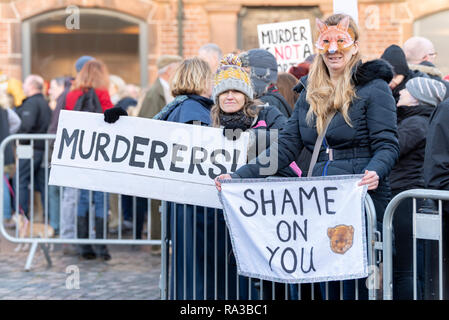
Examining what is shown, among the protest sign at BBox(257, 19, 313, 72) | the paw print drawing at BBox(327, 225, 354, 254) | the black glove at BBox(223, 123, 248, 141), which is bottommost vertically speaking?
the paw print drawing at BBox(327, 225, 354, 254)

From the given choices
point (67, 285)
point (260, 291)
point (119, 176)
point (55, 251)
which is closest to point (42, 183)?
point (55, 251)

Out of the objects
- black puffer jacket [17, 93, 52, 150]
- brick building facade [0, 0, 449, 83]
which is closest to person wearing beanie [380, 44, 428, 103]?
black puffer jacket [17, 93, 52, 150]

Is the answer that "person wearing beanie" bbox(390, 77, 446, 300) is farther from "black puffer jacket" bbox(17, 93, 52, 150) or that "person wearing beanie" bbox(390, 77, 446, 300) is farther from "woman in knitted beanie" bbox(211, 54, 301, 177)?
"black puffer jacket" bbox(17, 93, 52, 150)

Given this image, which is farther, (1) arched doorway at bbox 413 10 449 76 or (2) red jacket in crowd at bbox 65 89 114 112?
(1) arched doorway at bbox 413 10 449 76

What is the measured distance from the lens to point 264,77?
6.19 m

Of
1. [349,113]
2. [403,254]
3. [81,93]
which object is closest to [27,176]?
[81,93]

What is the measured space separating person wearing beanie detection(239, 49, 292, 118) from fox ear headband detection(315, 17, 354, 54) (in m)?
1.31

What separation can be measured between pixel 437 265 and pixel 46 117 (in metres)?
7.25

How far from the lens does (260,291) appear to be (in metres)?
5.32

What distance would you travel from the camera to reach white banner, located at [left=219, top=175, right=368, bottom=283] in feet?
15.1

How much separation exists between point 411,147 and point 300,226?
62.5 inches

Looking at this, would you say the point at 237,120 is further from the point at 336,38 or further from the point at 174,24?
the point at 174,24

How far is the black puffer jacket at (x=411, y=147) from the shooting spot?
19.5 feet

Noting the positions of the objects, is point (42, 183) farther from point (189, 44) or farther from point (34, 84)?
point (189, 44)
